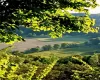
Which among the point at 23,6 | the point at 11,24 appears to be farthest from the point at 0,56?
the point at 23,6

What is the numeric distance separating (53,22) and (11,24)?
1514 mm

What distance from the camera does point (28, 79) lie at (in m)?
11.0

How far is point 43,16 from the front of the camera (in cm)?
912

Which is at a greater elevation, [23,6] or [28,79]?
[23,6]

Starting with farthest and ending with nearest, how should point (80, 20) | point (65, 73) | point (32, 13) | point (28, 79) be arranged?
point (65, 73) → point (28, 79) → point (80, 20) → point (32, 13)

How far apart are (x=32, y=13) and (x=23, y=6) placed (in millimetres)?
393

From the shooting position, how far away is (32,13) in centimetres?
898

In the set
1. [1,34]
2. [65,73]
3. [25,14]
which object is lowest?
[65,73]

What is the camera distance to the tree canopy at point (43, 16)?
29.2ft

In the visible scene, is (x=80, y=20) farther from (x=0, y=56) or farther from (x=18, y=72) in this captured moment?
(x=18, y=72)

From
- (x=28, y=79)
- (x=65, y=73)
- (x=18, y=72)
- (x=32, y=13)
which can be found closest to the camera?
(x=32, y=13)

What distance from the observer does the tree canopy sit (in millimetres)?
8906

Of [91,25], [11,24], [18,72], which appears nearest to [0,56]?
[11,24]

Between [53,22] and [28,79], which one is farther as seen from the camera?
[28,79]
